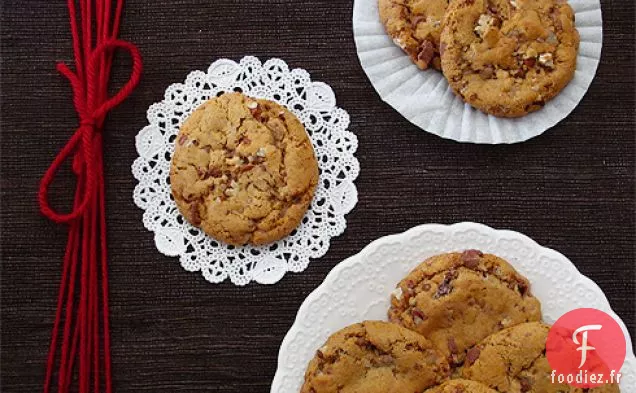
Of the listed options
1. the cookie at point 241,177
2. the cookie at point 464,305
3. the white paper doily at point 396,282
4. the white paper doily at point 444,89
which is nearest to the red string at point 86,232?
the cookie at point 241,177

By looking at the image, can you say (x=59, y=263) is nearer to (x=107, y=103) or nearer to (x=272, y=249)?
(x=107, y=103)

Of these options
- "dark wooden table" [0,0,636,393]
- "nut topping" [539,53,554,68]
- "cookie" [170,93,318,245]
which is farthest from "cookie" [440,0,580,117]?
"cookie" [170,93,318,245]

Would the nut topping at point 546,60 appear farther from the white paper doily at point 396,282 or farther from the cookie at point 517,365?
the cookie at point 517,365

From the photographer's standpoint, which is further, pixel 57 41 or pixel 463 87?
pixel 57 41

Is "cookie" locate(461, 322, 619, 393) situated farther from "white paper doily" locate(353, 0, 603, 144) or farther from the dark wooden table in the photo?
"white paper doily" locate(353, 0, 603, 144)

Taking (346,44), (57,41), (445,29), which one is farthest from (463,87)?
(57,41)

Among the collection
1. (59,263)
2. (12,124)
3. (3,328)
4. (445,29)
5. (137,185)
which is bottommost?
(3,328)
